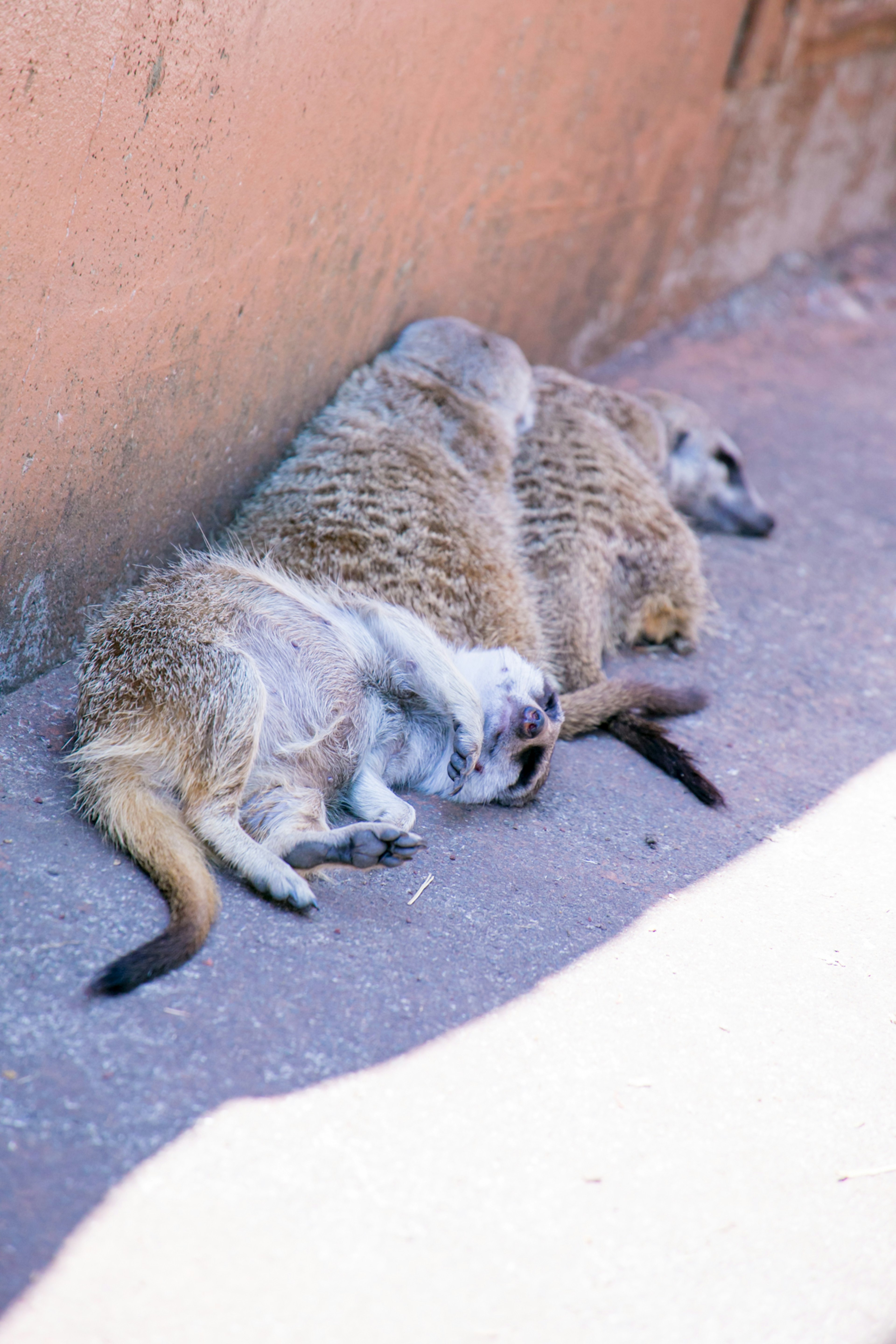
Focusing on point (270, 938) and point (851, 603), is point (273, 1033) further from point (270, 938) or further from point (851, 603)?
point (851, 603)

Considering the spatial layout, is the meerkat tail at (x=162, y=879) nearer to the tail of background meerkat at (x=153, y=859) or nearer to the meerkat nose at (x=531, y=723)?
the tail of background meerkat at (x=153, y=859)

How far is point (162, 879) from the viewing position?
6.48 feet

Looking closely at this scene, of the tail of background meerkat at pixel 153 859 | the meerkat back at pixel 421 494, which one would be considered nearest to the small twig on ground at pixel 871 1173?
the tail of background meerkat at pixel 153 859

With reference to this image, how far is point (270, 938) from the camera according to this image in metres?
1.98

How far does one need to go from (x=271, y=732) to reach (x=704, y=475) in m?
2.47

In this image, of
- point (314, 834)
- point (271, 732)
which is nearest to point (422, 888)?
point (314, 834)

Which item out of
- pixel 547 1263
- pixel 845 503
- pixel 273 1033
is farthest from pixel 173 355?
pixel 845 503

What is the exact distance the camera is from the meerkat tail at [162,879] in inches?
69.1

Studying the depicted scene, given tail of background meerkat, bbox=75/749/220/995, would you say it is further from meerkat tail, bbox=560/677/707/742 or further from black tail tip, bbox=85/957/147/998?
meerkat tail, bbox=560/677/707/742

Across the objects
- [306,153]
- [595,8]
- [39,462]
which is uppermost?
[595,8]

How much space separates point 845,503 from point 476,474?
209 centimetres

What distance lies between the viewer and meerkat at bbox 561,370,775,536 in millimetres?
4234

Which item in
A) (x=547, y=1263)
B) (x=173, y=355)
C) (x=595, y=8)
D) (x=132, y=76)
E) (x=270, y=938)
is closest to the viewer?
(x=547, y=1263)

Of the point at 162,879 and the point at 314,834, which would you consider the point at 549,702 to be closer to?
the point at 314,834
